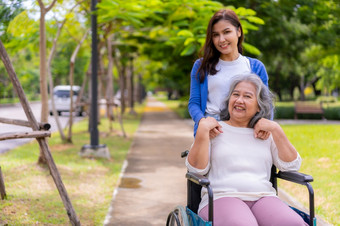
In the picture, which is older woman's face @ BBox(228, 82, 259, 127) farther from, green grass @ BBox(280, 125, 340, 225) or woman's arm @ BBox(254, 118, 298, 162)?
green grass @ BBox(280, 125, 340, 225)

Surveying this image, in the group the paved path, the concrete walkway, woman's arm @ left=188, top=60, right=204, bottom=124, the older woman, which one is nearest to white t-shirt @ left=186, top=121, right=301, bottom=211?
the older woman

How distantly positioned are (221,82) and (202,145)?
0.55 metres

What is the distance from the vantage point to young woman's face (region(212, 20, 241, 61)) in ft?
10.1

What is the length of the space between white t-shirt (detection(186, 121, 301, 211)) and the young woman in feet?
0.78

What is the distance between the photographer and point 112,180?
Answer: 6898mm

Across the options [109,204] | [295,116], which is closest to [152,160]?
[109,204]

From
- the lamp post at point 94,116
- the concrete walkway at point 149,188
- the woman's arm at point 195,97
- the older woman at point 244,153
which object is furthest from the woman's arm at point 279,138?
the lamp post at point 94,116

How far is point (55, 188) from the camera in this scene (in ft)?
20.1

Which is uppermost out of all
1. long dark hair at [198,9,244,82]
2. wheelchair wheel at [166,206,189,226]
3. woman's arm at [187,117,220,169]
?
long dark hair at [198,9,244,82]

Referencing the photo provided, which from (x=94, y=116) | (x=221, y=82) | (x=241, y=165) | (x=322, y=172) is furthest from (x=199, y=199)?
(x=94, y=116)

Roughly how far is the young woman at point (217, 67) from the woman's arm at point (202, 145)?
9.3 inches

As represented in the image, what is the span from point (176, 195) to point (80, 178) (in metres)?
1.73

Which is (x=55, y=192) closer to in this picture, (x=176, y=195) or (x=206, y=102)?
(x=176, y=195)

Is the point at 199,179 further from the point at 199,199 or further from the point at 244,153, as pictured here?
the point at 199,199
